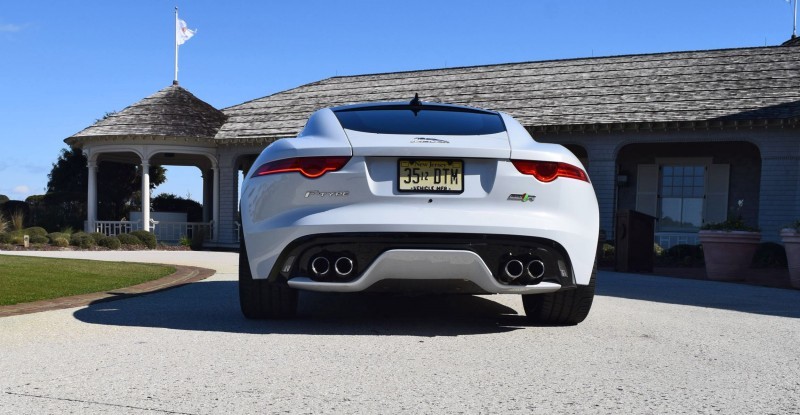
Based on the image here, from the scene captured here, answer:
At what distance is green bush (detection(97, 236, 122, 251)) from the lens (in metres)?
17.7

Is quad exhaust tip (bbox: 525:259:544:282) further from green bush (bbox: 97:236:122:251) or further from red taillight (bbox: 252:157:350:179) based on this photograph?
green bush (bbox: 97:236:122:251)

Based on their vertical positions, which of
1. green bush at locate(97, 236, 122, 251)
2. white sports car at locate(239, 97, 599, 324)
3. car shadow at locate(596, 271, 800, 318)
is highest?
white sports car at locate(239, 97, 599, 324)

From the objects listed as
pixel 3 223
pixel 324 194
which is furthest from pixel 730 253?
pixel 3 223

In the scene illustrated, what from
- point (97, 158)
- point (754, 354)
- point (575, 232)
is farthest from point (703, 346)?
point (97, 158)

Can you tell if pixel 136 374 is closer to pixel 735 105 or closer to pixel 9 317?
pixel 9 317

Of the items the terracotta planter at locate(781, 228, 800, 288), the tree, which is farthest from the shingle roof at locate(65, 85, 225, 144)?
the terracotta planter at locate(781, 228, 800, 288)

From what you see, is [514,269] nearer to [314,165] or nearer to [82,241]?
[314,165]

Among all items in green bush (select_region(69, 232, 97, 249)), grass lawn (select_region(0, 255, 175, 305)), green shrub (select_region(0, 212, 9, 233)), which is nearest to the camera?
grass lawn (select_region(0, 255, 175, 305))

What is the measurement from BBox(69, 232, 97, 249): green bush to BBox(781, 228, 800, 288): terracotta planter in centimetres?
1477

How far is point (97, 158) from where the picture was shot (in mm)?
20953

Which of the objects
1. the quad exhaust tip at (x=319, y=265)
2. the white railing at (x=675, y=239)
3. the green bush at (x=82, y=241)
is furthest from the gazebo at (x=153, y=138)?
the quad exhaust tip at (x=319, y=265)

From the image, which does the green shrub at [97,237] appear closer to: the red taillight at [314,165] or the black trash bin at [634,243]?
the black trash bin at [634,243]

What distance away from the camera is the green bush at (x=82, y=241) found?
1748cm

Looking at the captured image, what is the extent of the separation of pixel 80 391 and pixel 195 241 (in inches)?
684
